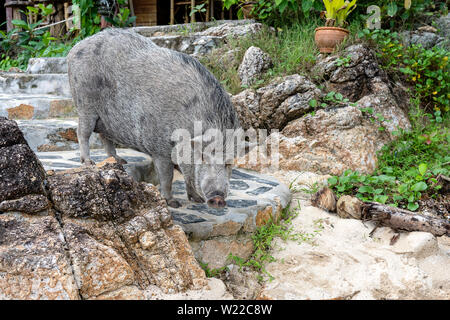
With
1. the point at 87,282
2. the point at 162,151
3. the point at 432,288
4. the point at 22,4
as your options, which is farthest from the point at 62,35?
the point at 432,288

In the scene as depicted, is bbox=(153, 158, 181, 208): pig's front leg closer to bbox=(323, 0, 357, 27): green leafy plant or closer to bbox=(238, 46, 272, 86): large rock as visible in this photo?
bbox=(238, 46, 272, 86): large rock

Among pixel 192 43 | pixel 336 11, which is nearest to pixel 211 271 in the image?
pixel 336 11

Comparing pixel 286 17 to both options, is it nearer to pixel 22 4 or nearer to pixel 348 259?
pixel 348 259

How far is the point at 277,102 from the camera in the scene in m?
4.85

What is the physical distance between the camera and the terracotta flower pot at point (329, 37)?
511 centimetres

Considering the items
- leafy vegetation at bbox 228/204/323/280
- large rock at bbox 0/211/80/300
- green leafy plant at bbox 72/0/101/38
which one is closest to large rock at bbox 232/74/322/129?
leafy vegetation at bbox 228/204/323/280

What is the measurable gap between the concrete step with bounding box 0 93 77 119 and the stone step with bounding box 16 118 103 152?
1.59 ft

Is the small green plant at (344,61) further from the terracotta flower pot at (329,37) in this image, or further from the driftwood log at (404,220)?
the driftwood log at (404,220)

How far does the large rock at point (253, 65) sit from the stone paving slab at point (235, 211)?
5.86 feet

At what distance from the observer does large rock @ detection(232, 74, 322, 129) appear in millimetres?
4781

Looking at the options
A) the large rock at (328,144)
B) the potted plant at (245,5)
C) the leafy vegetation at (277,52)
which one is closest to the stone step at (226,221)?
the large rock at (328,144)

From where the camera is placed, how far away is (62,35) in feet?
29.1

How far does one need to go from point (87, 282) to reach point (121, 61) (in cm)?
161

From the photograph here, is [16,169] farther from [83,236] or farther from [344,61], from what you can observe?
[344,61]
